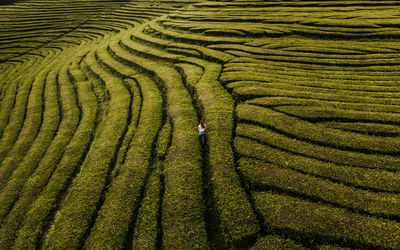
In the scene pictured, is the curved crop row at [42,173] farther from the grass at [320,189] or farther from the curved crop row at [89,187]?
the grass at [320,189]

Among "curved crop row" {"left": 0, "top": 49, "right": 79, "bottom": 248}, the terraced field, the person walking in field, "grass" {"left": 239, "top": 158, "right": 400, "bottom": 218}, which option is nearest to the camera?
"grass" {"left": 239, "top": 158, "right": 400, "bottom": 218}

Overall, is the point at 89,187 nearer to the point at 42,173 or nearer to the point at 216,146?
the point at 42,173

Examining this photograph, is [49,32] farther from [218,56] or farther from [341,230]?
[341,230]

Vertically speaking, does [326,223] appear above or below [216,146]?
below

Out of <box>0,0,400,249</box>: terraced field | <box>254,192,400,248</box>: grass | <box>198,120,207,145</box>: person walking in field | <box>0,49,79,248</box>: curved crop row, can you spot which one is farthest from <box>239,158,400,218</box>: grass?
<box>0,49,79,248</box>: curved crop row

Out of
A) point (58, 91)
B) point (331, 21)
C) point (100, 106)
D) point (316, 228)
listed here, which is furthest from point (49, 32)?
point (316, 228)

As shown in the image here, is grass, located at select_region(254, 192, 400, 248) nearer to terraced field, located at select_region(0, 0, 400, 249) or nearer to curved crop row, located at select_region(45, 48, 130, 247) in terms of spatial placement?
terraced field, located at select_region(0, 0, 400, 249)

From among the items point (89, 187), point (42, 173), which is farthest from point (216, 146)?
point (42, 173)

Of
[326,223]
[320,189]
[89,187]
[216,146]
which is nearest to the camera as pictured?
[326,223]
